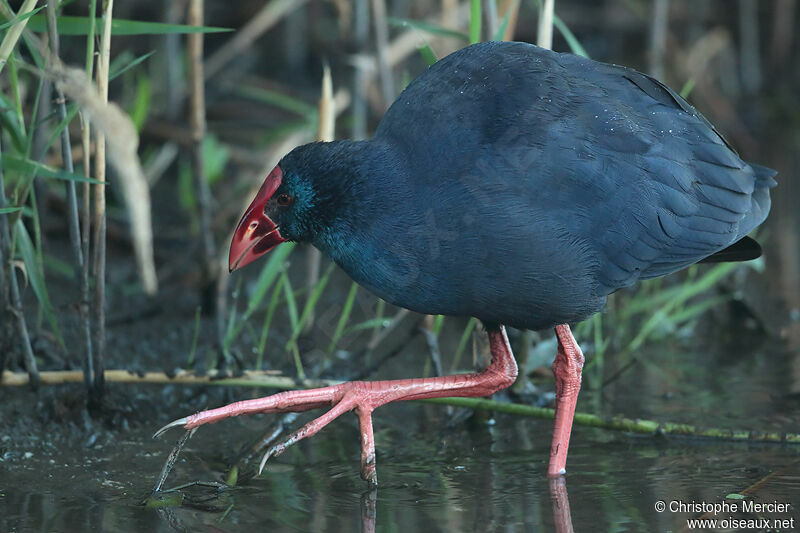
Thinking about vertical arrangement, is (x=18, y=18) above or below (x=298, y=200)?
above

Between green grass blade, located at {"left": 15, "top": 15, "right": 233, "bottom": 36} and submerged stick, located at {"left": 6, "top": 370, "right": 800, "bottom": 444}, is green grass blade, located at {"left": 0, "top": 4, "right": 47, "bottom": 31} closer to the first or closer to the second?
green grass blade, located at {"left": 15, "top": 15, "right": 233, "bottom": 36}

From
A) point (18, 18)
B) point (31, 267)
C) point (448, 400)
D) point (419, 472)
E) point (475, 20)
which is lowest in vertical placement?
point (419, 472)

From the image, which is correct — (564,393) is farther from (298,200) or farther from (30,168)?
(30,168)

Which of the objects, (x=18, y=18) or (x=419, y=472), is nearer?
(x=18, y=18)

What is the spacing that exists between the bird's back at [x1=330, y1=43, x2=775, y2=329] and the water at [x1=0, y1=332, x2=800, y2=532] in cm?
42

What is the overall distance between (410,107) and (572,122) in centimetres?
39

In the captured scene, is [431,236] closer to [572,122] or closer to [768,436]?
[572,122]

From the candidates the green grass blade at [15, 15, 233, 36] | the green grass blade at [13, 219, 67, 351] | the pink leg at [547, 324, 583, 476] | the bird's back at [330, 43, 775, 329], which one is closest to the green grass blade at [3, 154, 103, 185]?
the green grass blade at [13, 219, 67, 351]

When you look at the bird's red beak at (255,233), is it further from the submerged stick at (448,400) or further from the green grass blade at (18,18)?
the green grass blade at (18,18)

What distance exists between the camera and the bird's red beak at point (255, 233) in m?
2.59

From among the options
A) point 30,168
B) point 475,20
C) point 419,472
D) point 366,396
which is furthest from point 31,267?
point 475,20

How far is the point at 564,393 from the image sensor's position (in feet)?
9.23

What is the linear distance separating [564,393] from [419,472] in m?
0.45

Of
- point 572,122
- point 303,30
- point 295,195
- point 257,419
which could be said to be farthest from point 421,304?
point 303,30
